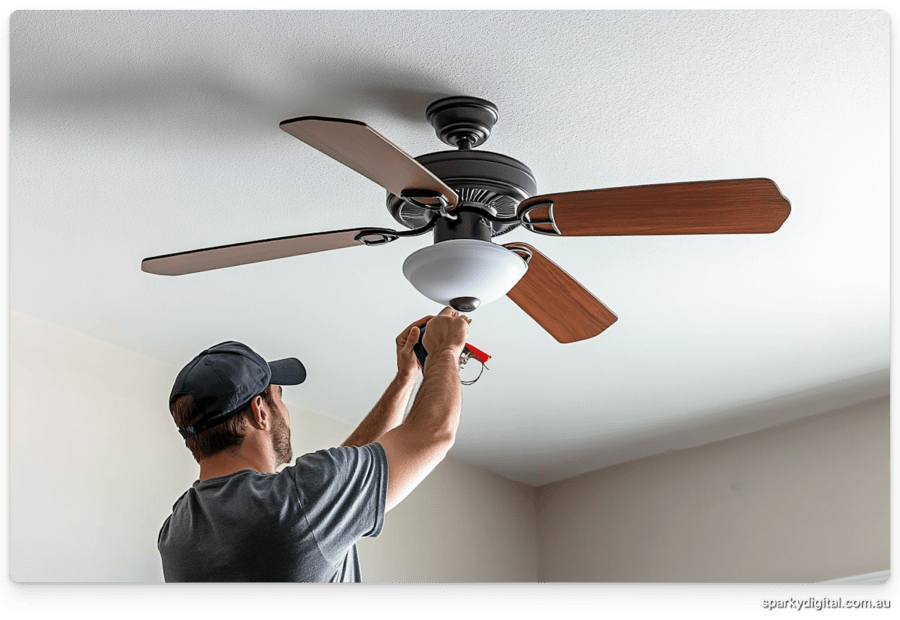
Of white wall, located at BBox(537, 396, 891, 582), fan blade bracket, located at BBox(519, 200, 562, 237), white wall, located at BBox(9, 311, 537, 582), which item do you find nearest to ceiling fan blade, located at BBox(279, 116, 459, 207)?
fan blade bracket, located at BBox(519, 200, 562, 237)

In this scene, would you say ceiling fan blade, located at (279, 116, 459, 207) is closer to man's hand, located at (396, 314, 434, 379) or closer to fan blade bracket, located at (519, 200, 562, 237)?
fan blade bracket, located at (519, 200, 562, 237)

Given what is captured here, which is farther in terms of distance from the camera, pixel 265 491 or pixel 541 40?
pixel 541 40

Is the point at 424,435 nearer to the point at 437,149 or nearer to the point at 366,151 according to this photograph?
the point at 366,151

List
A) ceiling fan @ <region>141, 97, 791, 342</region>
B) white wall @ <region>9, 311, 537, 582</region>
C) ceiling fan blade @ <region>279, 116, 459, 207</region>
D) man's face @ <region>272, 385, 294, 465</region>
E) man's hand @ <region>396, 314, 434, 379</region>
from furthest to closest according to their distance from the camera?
white wall @ <region>9, 311, 537, 582</region> → man's hand @ <region>396, 314, 434, 379</region> → man's face @ <region>272, 385, 294, 465</region> → ceiling fan @ <region>141, 97, 791, 342</region> → ceiling fan blade @ <region>279, 116, 459, 207</region>

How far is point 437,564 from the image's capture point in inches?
128

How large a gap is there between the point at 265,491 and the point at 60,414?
1.33m

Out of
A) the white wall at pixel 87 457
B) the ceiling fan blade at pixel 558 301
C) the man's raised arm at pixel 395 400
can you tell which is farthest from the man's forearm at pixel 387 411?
the white wall at pixel 87 457

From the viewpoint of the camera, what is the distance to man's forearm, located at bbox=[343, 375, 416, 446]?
1.53 metres

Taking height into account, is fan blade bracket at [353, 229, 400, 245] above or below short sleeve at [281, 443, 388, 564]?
above

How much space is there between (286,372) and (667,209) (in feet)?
2.20

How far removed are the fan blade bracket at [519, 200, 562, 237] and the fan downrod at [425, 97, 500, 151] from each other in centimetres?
20

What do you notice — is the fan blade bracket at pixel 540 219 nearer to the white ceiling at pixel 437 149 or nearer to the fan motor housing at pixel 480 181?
the fan motor housing at pixel 480 181

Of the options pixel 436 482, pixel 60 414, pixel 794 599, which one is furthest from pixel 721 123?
pixel 436 482

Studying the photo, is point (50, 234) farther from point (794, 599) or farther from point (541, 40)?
point (794, 599)
